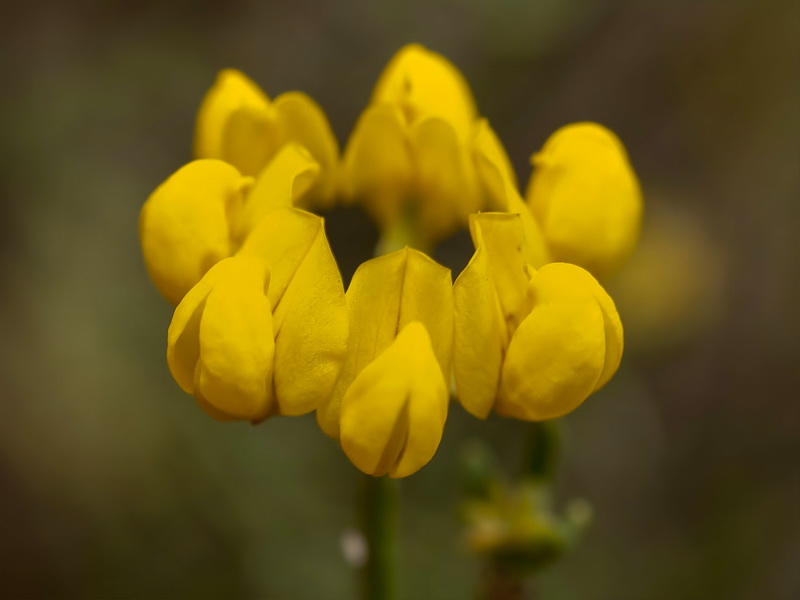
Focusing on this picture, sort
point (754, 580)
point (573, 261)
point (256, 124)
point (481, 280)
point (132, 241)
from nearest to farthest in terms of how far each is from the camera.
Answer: point (481, 280) < point (573, 261) < point (256, 124) < point (754, 580) < point (132, 241)

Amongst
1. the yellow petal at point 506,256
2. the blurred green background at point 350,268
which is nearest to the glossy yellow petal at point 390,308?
the yellow petal at point 506,256

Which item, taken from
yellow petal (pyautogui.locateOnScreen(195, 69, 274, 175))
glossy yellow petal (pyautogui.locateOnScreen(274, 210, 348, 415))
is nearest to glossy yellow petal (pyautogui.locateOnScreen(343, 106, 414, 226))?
yellow petal (pyautogui.locateOnScreen(195, 69, 274, 175))

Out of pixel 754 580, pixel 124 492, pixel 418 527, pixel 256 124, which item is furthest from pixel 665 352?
pixel 256 124

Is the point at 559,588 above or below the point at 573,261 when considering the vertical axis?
below

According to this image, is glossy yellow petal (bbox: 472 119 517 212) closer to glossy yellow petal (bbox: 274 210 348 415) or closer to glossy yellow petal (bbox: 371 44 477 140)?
glossy yellow petal (bbox: 371 44 477 140)

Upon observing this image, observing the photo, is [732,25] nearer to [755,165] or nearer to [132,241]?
[755,165]

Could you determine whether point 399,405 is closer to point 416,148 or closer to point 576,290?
point 576,290
